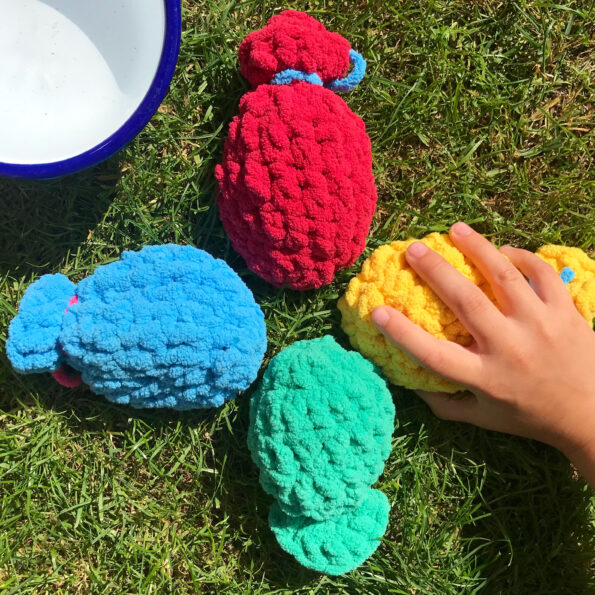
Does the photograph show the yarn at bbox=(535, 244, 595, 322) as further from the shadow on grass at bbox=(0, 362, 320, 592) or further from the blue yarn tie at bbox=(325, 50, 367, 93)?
the shadow on grass at bbox=(0, 362, 320, 592)

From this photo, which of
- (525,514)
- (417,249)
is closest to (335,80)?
(417,249)

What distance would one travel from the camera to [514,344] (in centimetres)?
106

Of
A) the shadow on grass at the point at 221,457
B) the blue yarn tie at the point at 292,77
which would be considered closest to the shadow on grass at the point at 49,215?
the shadow on grass at the point at 221,457

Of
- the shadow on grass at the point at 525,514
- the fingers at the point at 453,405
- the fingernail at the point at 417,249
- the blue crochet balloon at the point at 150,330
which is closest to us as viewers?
the blue crochet balloon at the point at 150,330

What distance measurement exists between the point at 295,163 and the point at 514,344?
56cm

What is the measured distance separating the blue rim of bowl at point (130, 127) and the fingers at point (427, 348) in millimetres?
575

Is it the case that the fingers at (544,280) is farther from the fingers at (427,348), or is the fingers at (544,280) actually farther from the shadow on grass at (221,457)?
the shadow on grass at (221,457)

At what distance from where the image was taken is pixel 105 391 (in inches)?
40.2

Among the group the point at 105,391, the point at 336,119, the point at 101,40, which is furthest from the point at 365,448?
the point at 101,40

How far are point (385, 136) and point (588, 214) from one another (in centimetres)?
54

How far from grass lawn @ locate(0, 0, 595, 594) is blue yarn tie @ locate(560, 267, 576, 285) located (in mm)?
201

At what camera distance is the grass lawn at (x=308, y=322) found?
1229 millimetres

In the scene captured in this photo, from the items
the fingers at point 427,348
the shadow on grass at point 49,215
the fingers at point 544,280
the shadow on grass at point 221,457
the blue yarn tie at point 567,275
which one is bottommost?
the shadow on grass at point 221,457

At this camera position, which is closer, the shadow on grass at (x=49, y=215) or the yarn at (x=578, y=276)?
the yarn at (x=578, y=276)
